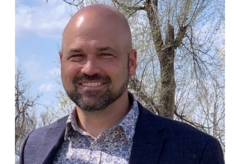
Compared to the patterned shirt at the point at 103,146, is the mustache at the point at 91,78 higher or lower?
higher

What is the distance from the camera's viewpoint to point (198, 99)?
23.2 feet

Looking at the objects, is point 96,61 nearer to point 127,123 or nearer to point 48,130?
point 127,123

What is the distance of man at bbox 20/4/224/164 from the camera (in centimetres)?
157

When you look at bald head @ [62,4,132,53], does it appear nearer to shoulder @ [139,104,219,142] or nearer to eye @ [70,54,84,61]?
eye @ [70,54,84,61]

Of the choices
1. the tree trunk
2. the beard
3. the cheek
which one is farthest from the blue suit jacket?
the tree trunk

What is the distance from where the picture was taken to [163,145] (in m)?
1.59

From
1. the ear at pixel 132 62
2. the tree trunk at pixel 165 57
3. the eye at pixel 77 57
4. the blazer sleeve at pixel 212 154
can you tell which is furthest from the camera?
the tree trunk at pixel 165 57

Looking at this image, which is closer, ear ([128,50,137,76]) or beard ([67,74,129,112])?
beard ([67,74,129,112])

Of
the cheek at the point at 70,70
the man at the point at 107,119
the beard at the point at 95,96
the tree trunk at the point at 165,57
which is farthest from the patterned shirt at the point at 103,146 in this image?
the tree trunk at the point at 165,57

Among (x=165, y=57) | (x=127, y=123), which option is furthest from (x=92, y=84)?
(x=165, y=57)

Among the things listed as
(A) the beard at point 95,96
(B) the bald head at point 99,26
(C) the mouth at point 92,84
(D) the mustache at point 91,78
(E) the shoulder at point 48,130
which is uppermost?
(B) the bald head at point 99,26

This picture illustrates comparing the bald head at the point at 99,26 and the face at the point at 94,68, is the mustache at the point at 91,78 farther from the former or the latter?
the bald head at the point at 99,26

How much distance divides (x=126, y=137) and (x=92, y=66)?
13.7 inches

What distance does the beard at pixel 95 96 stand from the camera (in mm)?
1626
